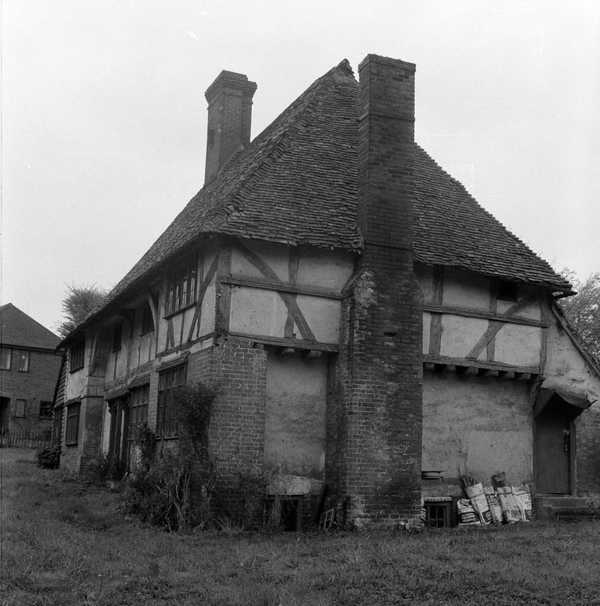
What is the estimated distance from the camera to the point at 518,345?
16.8m

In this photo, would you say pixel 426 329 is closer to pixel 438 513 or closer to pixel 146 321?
pixel 438 513

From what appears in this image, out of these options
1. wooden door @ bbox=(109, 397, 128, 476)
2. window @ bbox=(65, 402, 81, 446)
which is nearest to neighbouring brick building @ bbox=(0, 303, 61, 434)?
window @ bbox=(65, 402, 81, 446)

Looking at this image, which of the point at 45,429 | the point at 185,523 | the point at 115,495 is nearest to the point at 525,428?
the point at 185,523

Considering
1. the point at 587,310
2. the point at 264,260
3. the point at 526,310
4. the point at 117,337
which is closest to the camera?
the point at 264,260

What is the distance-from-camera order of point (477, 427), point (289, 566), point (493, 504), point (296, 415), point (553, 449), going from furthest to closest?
point (553, 449) → point (477, 427) → point (493, 504) → point (296, 415) → point (289, 566)

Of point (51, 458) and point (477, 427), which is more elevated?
point (477, 427)

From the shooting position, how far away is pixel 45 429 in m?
46.0

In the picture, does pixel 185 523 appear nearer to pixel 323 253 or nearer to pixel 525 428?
pixel 323 253

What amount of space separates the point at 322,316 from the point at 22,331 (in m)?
38.2

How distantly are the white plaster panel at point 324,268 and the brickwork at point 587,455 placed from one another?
5.87m

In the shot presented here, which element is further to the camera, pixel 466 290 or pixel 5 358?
pixel 5 358

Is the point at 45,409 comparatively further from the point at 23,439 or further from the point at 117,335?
the point at 117,335

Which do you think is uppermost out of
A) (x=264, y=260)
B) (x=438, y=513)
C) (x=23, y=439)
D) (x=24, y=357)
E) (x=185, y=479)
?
(x=24, y=357)

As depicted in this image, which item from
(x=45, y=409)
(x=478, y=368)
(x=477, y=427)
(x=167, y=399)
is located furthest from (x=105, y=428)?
(x=45, y=409)
